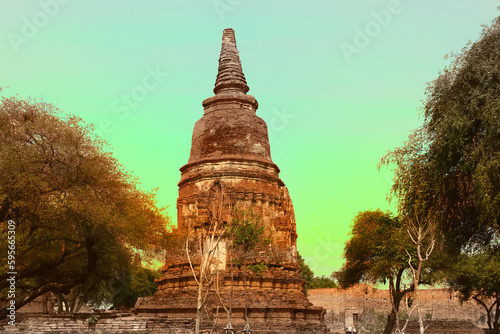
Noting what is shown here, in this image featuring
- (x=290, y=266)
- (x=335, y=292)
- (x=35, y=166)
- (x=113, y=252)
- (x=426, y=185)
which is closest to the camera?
(x=426, y=185)

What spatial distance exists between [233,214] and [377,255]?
38.6 feet

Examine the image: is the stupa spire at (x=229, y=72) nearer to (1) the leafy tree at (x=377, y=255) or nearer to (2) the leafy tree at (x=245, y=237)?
(2) the leafy tree at (x=245, y=237)

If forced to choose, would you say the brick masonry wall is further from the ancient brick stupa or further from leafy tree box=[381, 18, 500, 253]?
leafy tree box=[381, 18, 500, 253]

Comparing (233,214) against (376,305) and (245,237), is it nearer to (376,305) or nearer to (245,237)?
(245,237)

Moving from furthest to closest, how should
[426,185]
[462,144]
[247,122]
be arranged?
[247,122]
[426,185]
[462,144]

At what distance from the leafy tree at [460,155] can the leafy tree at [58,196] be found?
8.75m

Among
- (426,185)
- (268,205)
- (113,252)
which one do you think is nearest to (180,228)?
(268,205)

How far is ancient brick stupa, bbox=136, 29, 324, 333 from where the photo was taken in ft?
74.4

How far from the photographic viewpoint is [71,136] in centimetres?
1584

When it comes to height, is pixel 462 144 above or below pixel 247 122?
below

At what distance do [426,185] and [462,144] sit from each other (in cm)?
164

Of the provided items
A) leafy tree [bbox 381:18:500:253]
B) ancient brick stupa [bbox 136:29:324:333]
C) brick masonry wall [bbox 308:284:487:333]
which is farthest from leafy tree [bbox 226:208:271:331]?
brick masonry wall [bbox 308:284:487:333]

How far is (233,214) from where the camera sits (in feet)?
78.7

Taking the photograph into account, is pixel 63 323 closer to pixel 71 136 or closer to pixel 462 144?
pixel 71 136
